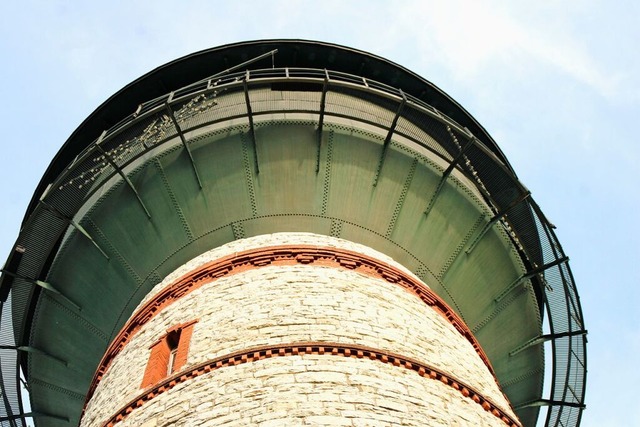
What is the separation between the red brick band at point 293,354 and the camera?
6641mm

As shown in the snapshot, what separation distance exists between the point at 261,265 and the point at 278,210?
1572 millimetres

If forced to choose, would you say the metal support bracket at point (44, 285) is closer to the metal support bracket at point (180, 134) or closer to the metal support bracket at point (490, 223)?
the metal support bracket at point (180, 134)

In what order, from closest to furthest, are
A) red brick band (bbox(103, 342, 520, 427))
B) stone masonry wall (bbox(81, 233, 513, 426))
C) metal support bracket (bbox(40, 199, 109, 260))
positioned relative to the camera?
1. stone masonry wall (bbox(81, 233, 513, 426))
2. red brick band (bbox(103, 342, 520, 427))
3. metal support bracket (bbox(40, 199, 109, 260))

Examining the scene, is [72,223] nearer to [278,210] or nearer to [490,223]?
[278,210]

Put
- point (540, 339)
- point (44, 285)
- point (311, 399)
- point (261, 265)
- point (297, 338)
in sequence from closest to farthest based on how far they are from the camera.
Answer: point (311, 399) < point (297, 338) < point (261, 265) < point (44, 285) < point (540, 339)

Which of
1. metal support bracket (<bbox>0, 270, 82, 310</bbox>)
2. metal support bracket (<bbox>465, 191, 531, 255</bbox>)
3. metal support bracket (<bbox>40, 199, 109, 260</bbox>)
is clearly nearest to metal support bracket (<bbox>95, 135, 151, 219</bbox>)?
metal support bracket (<bbox>40, 199, 109, 260</bbox>)

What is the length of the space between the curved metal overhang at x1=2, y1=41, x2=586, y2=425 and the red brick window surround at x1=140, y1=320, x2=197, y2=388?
7.76 ft

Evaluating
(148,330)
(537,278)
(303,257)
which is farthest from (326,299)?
(537,278)

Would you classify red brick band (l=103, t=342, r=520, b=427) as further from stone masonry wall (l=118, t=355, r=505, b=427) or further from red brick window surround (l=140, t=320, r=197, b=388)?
red brick window surround (l=140, t=320, r=197, b=388)

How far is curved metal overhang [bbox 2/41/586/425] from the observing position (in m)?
9.98

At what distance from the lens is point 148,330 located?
8438 mm

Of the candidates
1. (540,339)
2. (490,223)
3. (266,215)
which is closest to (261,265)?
(266,215)

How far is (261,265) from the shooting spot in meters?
8.55

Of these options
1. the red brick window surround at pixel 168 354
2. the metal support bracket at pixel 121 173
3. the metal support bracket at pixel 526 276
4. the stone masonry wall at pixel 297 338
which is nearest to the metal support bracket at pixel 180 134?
the metal support bracket at pixel 121 173
